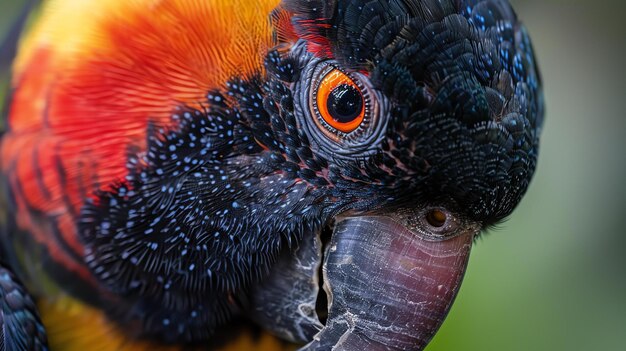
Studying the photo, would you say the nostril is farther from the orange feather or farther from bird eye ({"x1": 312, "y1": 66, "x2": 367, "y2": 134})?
the orange feather

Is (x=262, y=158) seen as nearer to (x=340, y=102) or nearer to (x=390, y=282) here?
(x=340, y=102)

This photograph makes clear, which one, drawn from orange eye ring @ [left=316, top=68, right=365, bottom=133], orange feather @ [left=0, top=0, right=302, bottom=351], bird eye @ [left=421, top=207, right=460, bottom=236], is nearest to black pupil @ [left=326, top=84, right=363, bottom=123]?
orange eye ring @ [left=316, top=68, right=365, bottom=133]

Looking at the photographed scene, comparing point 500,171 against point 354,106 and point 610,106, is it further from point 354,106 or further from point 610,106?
point 610,106

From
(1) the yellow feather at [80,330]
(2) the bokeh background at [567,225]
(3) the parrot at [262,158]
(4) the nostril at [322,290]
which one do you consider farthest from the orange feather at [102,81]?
(2) the bokeh background at [567,225]

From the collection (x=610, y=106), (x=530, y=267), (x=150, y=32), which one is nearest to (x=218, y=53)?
(x=150, y=32)

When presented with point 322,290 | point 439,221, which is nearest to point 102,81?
point 322,290

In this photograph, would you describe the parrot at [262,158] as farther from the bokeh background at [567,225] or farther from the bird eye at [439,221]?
the bokeh background at [567,225]
